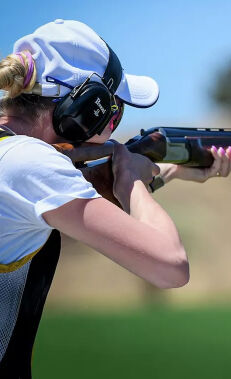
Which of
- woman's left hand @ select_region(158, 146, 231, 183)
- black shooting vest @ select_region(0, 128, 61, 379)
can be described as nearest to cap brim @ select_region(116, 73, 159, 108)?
black shooting vest @ select_region(0, 128, 61, 379)

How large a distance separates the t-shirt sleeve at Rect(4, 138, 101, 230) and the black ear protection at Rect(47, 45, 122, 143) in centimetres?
36

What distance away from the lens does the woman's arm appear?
1479 mm

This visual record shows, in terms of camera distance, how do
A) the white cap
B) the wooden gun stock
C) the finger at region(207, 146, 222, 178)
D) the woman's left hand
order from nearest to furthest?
the white cap, the wooden gun stock, the woman's left hand, the finger at region(207, 146, 222, 178)

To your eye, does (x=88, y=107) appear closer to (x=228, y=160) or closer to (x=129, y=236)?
(x=129, y=236)

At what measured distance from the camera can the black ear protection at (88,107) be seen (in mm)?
1856

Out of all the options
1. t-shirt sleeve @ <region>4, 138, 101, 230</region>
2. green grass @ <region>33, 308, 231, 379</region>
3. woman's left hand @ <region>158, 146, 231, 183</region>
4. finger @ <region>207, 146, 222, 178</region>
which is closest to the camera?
t-shirt sleeve @ <region>4, 138, 101, 230</region>

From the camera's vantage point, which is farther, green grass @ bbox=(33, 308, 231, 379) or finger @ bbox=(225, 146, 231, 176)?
green grass @ bbox=(33, 308, 231, 379)

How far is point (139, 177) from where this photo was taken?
198 cm

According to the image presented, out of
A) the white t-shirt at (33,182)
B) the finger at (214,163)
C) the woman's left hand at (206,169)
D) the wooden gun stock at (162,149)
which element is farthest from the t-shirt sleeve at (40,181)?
the finger at (214,163)

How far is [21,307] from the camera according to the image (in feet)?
5.76

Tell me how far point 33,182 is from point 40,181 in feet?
0.05

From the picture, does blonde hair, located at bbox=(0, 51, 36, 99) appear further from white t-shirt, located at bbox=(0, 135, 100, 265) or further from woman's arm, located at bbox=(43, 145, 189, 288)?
woman's arm, located at bbox=(43, 145, 189, 288)

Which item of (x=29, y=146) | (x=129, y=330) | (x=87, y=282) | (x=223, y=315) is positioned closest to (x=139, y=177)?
(x=29, y=146)

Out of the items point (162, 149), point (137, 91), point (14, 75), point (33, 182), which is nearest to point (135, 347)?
point (162, 149)
